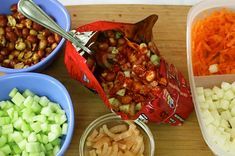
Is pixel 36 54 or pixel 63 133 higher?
pixel 36 54

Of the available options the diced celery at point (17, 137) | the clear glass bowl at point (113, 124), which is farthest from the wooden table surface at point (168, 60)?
the diced celery at point (17, 137)

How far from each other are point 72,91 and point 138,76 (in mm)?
205

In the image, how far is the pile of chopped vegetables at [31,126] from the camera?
100cm

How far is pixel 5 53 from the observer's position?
3.64ft

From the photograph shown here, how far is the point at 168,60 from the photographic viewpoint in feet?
3.77

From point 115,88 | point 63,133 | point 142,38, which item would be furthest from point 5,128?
point 142,38

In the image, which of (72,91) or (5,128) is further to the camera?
(72,91)

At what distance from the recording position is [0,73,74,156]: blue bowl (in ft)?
3.37

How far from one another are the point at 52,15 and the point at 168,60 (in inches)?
13.1

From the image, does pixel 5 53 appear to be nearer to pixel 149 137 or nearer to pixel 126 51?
pixel 126 51

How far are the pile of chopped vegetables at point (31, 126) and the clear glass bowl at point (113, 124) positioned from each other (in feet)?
0.21

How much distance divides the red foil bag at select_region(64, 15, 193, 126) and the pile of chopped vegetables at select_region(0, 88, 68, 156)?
0.11 meters

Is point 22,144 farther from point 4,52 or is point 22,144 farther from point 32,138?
point 4,52

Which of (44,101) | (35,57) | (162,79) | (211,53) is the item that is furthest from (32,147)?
(211,53)
